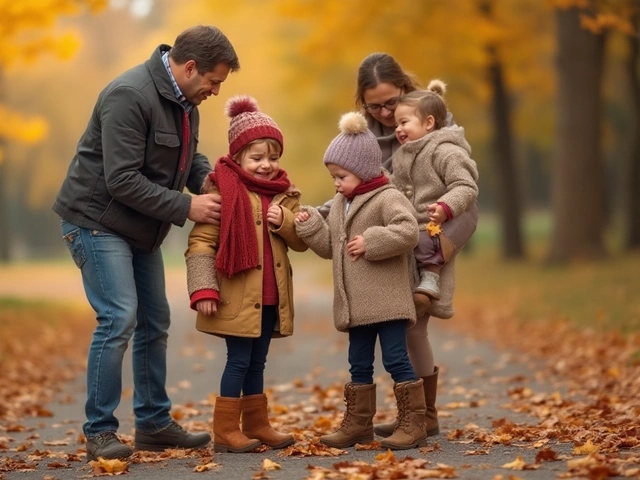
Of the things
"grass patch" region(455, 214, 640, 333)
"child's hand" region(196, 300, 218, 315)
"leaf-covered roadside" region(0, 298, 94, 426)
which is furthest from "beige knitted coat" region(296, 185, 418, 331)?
"grass patch" region(455, 214, 640, 333)

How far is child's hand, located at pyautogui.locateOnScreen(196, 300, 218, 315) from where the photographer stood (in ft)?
18.1

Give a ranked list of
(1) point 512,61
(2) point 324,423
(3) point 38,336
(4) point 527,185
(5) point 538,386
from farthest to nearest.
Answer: (4) point 527,185
(1) point 512,61
(3) point 38,336
(5) point 538,386
(2) point 324,423

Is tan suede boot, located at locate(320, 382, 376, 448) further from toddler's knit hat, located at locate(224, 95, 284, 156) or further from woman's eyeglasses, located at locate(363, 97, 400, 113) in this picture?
woman's eyeglasses, located at locate(363, 97, 400, 113)

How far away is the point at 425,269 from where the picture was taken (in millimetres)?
5805

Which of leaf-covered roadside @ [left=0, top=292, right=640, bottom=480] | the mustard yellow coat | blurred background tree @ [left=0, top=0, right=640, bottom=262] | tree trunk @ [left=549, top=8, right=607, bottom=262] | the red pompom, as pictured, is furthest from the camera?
blurred background tree @ [left=0, top=0, right=640, bottom=262]

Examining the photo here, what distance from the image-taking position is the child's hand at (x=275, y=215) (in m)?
5.62

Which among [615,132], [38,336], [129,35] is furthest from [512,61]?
[129,35]

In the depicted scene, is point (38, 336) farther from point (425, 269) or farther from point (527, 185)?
point (527, 185)

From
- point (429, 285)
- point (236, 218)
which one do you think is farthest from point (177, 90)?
point (429, 285)

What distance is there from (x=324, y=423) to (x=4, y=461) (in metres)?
2.12

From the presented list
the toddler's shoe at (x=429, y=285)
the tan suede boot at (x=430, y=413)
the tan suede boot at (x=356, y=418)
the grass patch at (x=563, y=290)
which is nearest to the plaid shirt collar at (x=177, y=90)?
the toddler's shoe at (x=429, y=285)

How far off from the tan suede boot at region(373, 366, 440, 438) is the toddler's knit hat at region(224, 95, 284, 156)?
5.78 feet

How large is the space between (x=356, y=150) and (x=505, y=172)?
16239 millimetres

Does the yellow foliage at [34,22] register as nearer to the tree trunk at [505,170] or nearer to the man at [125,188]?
the man at [125,188]
